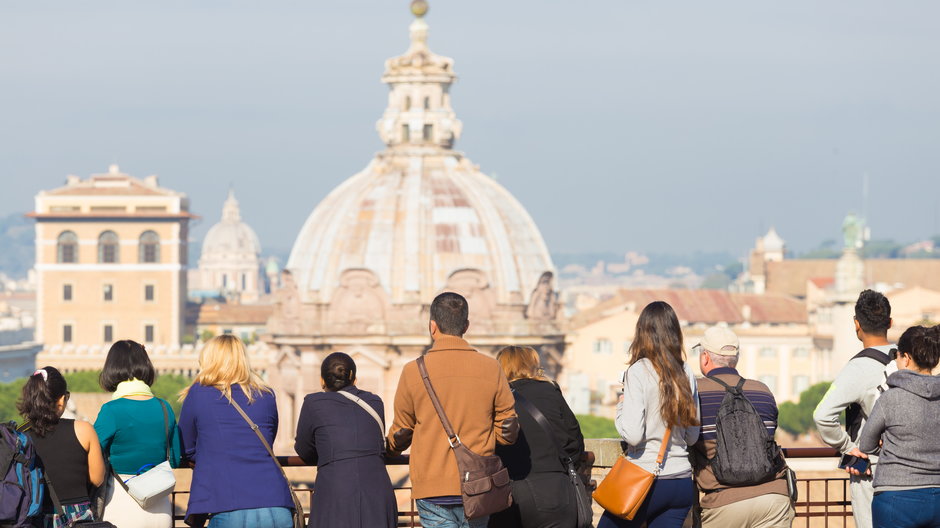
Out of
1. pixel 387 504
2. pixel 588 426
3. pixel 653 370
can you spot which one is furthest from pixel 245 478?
pixel 588 426

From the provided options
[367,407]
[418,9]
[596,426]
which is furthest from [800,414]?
[367,407]

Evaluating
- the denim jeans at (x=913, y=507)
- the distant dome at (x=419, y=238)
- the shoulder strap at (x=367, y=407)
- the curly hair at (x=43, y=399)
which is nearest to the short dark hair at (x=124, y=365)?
the curly hair at (x=43, y=399)

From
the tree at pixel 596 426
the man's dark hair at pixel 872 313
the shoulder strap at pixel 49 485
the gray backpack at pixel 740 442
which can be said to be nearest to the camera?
the shoulder strap at pixel 49 485

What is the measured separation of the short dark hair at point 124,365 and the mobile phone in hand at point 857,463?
391 centimetres

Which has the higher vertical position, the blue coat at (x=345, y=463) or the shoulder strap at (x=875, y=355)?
the shoulder strap at (x=875, y=355)

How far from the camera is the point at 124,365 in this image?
11.8m

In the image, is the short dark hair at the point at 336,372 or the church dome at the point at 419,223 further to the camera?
the church dome at the point at 419,223

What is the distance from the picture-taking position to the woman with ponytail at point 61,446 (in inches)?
446

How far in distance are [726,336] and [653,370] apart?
69 centimetres

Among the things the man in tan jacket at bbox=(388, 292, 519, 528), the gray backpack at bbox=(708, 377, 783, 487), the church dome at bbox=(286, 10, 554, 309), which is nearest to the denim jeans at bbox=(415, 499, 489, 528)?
the man in tan jacket at bbox=(388, 292, 519, 528)

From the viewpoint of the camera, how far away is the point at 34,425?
1137 cm

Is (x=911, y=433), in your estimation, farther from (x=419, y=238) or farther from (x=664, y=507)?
(x=419, y=238)

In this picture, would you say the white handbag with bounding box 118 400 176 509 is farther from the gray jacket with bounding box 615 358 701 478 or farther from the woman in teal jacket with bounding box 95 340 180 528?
the gray jacket with bounding box 615 358 701 478

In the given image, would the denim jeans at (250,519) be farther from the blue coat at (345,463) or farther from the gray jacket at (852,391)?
the gray jacket at (852,391)
